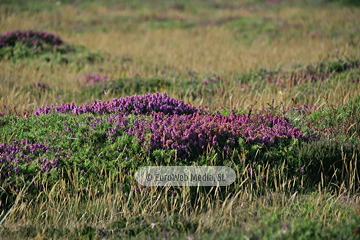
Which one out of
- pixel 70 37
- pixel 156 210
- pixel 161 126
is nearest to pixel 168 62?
pixel 70 37

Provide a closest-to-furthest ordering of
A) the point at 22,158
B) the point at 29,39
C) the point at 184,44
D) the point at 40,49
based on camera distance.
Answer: the point at 22,158 → the point at 40,49 → the point at 29,39 → the point at 184,44

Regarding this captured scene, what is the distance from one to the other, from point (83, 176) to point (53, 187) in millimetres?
431

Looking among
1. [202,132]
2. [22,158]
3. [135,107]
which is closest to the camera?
[22,158]

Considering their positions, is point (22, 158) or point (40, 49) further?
point (40, 49)

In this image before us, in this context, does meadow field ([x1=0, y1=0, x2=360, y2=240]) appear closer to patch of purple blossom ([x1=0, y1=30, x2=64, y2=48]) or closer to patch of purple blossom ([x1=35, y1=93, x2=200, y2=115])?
patch of purple blossom ([x1=35, y1=93, x2=200, y2=115])

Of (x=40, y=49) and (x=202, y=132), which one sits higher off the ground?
(x=202, y=132)

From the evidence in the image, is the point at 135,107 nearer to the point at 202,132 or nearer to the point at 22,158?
the point at 202,132

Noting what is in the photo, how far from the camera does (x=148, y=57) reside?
14.1m

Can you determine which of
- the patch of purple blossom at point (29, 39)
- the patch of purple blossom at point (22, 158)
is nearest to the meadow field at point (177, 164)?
the patch of purple blossom at point (22, 158)

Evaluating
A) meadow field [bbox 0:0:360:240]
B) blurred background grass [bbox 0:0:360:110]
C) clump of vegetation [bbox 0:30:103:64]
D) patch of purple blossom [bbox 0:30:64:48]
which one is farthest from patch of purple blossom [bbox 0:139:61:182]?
patch of purple blossom [bbox 0:30:64:48]

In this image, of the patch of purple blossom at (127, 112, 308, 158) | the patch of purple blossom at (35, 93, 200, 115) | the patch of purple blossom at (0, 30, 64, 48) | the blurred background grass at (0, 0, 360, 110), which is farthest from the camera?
the patch of purple blossom at (0, 30, 64, 48)

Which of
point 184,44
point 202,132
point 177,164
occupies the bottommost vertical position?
point 184,44

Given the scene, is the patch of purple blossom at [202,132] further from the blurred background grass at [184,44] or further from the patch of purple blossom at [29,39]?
the patch of purple blossom at [29,39]

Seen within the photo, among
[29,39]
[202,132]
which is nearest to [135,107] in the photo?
[202,132]
